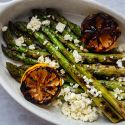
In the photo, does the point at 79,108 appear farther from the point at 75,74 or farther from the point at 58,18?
the point at 58,18

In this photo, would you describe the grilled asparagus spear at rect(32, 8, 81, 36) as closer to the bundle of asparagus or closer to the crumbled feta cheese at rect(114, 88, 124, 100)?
the bundle of asparagus


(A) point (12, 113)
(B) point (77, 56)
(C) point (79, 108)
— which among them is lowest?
(A) point (12, 113)

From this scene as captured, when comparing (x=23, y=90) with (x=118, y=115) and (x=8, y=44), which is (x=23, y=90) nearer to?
(x=8, y=44)

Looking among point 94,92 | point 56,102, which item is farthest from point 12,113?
point 94,92

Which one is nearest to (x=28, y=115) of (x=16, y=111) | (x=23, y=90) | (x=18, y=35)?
(x=16, y=111)

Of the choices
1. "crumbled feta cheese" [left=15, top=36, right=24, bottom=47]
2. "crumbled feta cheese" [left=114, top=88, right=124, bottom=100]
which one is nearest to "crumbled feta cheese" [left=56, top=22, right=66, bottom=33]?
"crumbled feta cheese" [left=15, top=36, right=24, bottom=47]

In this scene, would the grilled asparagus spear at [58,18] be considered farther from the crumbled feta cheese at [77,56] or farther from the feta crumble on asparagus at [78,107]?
the feta crumble on asparagus at [78,107]
